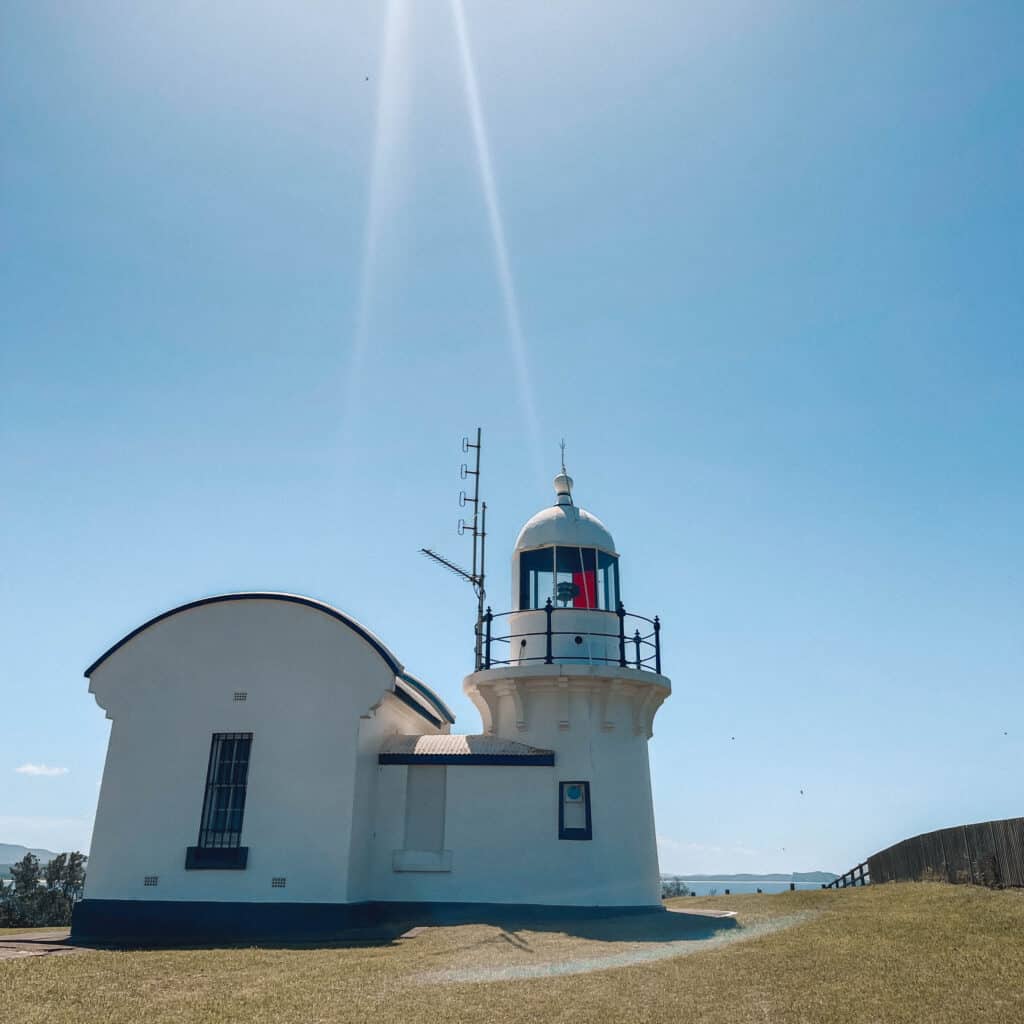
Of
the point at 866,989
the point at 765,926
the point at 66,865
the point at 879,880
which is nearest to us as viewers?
the point at 866,989

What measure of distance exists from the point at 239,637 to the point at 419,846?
5826 millimetres

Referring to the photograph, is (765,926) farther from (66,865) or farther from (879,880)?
(66,865)

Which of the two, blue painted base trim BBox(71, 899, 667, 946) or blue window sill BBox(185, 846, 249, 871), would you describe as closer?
blue painted base trim BBox(71, 899, 667, 946)

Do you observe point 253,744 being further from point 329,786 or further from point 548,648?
point 548,648

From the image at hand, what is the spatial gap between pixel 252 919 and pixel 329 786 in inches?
109

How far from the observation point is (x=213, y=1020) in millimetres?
8266

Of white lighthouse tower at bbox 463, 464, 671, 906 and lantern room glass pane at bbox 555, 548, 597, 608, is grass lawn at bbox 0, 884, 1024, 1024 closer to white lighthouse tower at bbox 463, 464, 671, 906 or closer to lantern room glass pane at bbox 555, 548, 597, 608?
white lighthouse tower at bbox 463, 464, 671, 906

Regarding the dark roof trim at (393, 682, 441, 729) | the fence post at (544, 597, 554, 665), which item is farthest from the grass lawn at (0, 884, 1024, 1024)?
the fence post at (544, 597, 554, 665)

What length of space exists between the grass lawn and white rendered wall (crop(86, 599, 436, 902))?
4.02 metres

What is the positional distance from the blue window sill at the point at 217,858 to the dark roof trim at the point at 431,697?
16.2 ft

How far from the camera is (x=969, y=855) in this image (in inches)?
786

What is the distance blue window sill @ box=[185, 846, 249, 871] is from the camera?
1702 centimetres

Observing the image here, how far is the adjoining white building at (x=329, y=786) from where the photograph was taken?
17.0 meters

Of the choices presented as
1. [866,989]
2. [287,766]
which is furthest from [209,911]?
[866,989]
